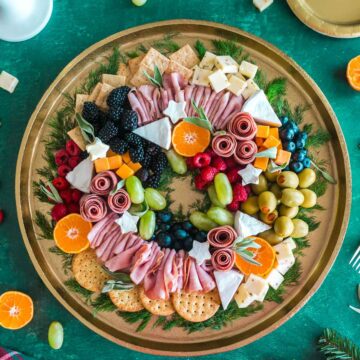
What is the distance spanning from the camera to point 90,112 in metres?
2.12

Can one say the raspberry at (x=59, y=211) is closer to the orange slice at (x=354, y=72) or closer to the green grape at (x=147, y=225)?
the green grape at (x=147, y=225)

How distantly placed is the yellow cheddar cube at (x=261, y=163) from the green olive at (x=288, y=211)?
0.66ft

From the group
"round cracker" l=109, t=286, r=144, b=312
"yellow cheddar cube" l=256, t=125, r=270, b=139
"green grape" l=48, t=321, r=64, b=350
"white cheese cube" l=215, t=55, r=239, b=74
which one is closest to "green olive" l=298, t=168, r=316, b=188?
"yellow cheddar cube" l=256, t=125, r=270, b=139

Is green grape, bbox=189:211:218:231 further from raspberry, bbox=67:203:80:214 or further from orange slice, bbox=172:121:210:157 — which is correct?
raspberry, bbox=67:203:80:214

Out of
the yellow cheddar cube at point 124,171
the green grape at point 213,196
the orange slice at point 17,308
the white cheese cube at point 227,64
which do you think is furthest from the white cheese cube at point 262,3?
the orange slice at point 17,308

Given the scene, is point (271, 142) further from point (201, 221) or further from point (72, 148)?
point (72, 148)

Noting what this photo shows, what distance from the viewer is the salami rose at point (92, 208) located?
2.08m

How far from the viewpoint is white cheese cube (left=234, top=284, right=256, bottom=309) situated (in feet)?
7.02

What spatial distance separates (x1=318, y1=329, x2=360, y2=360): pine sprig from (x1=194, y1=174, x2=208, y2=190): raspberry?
94 cm

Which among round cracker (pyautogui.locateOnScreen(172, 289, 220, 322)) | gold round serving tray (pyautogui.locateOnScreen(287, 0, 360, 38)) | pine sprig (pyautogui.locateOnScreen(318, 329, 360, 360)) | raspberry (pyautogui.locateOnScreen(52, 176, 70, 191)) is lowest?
round cracker (pyautogui.locateOnScreen(172, 289, 220, 322))

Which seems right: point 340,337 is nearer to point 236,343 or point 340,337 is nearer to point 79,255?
point 236,343

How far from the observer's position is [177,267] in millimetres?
2115

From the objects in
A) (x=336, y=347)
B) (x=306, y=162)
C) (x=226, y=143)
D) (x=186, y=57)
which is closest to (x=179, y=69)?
(x=186, y=57)

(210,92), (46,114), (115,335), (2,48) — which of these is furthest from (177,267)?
(2,48)
